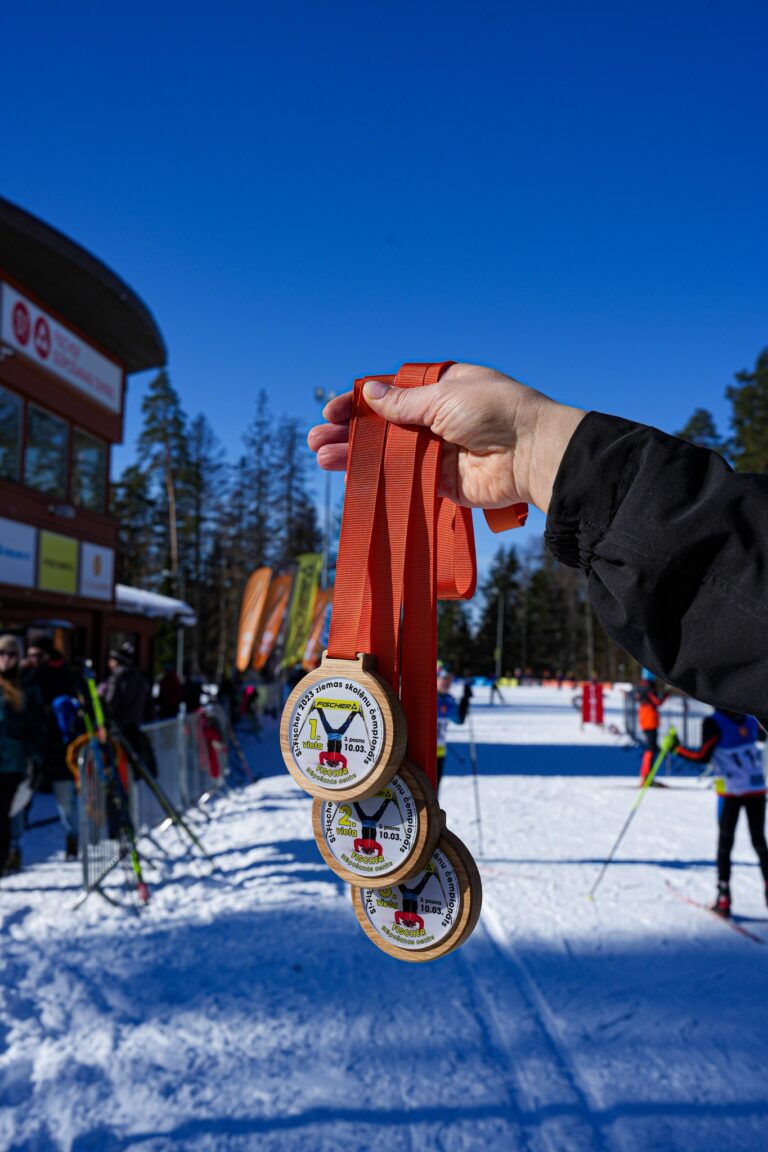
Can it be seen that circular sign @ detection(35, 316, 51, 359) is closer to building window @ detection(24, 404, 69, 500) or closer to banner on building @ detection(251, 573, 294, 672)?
building window @ detection(24, 404, 69, 500)

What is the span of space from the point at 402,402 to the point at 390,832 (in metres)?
0.62

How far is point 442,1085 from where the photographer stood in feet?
13.4

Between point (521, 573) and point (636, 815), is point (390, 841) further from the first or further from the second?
point (521, 573)

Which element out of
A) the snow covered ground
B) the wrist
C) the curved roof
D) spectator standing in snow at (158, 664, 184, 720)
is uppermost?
the curved roof

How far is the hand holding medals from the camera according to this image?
1116 millimetres

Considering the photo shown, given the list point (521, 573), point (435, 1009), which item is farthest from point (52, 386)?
point (521, 573)

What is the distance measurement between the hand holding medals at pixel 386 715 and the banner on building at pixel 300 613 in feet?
42.5

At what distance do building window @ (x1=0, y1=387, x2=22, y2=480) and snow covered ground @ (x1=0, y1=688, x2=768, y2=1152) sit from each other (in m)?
9.51

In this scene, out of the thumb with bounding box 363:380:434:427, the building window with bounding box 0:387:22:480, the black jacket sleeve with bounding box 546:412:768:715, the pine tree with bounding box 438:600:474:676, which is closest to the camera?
the black jacket sleeve with bounding box 546:412:768:715

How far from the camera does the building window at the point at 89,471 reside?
1861 centimetres

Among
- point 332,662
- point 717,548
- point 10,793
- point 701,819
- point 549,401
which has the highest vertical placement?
point 549,401

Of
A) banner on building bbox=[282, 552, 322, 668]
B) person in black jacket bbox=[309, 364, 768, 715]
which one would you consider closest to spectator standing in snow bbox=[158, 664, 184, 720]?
banner on building bbox=[282, 552, 322, 668]

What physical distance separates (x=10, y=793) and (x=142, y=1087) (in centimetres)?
390

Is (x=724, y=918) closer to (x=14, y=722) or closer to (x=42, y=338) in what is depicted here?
(x=14, y=722)
